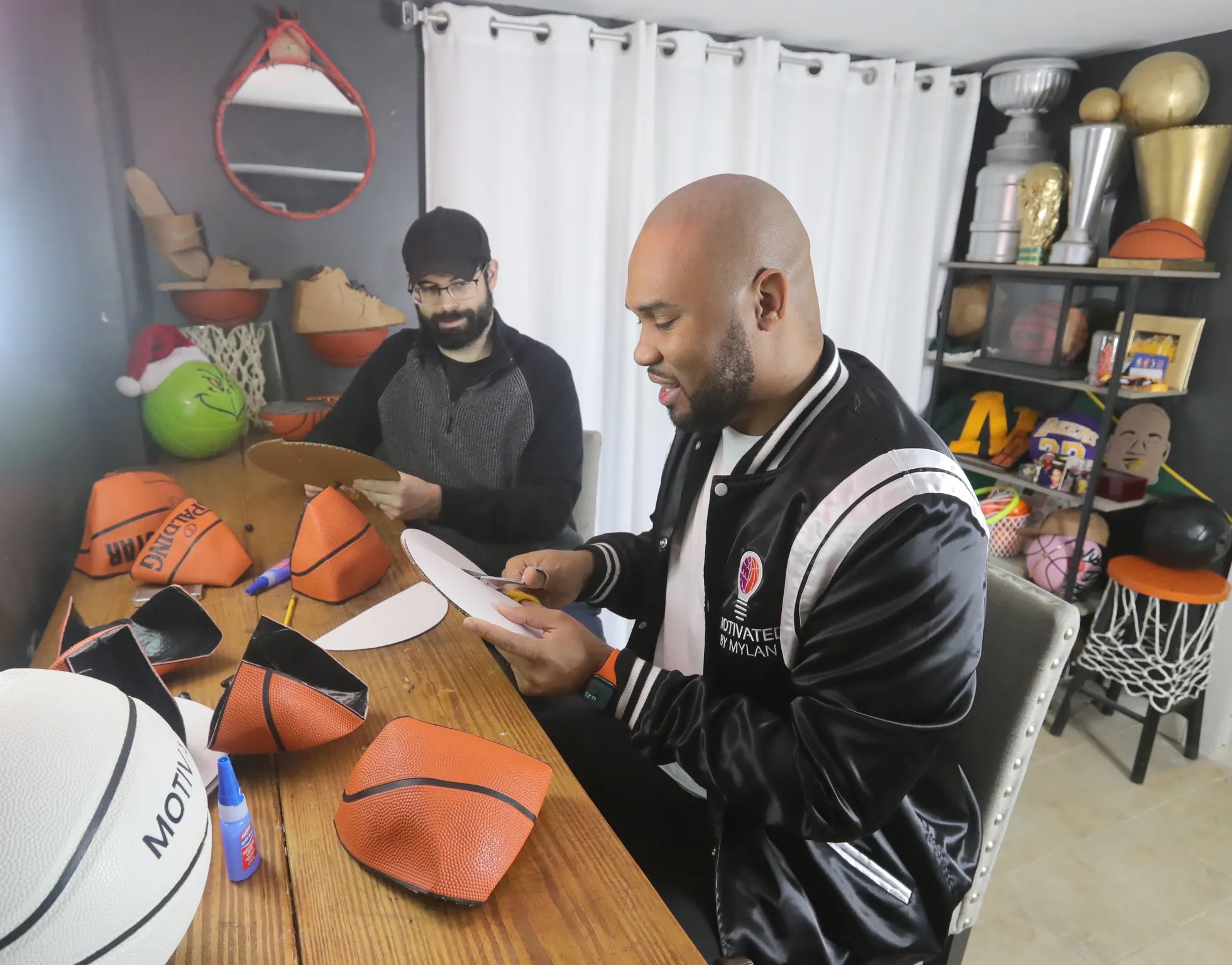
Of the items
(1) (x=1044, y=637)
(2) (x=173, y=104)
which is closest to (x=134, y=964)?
(1) (x=1044, y=637)

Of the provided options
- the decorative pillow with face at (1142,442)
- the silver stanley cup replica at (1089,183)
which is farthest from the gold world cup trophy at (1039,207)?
the decorative pillow with face at (1142,442)

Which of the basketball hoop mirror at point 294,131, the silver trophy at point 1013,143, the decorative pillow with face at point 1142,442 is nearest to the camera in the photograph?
the basketball hoop mirror at point 294,131

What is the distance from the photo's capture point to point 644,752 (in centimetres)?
95

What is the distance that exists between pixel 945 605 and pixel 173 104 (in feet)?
6.73

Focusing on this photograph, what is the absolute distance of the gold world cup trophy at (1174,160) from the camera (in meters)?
2.06

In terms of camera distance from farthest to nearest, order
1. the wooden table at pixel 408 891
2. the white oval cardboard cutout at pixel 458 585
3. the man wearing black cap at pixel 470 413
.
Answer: the man wearing black cap at pixel 470 413 → the white oval cardboard cutout at pixel 458 585 → the wooden table at pixel 408 891

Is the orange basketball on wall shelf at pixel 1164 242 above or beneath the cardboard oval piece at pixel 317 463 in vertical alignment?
above

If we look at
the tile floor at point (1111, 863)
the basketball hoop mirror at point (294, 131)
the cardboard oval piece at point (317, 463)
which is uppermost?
the basketball hoop mirror at point (294, 131)

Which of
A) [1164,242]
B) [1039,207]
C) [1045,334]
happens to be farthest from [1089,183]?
[1045,334]

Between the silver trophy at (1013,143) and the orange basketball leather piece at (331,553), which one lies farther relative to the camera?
the silver trophy at (1013,143)

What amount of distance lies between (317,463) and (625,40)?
1.52 meters

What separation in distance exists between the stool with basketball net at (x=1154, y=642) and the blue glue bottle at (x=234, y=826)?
2.28m

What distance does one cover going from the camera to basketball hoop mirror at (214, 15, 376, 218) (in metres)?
1.85

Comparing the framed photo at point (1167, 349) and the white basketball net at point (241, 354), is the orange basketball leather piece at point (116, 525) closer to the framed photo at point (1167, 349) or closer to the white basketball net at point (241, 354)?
the white basketball net at point (241, 354)
